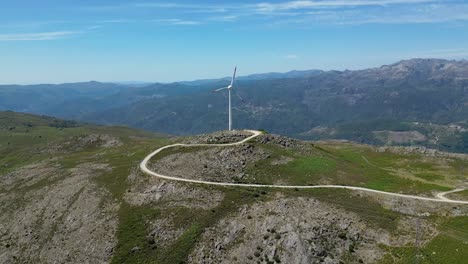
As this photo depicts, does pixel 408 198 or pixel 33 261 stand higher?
pixel 408 198

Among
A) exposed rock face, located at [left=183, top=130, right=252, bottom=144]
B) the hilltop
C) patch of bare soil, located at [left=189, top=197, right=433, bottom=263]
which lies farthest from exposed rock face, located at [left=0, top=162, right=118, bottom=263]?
exposed rock face, located at [left=183, top=130, right=252, bottom=144]

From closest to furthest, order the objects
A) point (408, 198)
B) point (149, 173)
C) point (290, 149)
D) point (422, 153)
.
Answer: point (408, 198)
point (149, 173)
point (290, 149)
point (422, 153)

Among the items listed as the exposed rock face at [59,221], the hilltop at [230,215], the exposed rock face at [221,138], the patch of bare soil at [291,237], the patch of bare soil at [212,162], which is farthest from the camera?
the exposed rock face at [221,138]

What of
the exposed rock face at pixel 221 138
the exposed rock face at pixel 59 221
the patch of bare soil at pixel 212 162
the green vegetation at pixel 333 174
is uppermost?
the exposed rock face at pixel 221 138

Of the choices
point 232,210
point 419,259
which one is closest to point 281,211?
point 232,210

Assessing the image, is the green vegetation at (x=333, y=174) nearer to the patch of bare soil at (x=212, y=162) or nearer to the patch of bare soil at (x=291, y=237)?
the patch of bare soil at (x=212, y=162)

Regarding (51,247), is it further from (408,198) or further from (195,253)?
(408,198)

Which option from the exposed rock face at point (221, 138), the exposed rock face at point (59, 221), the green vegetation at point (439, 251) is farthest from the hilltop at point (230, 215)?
the exposed rock face at point (221, 138)
